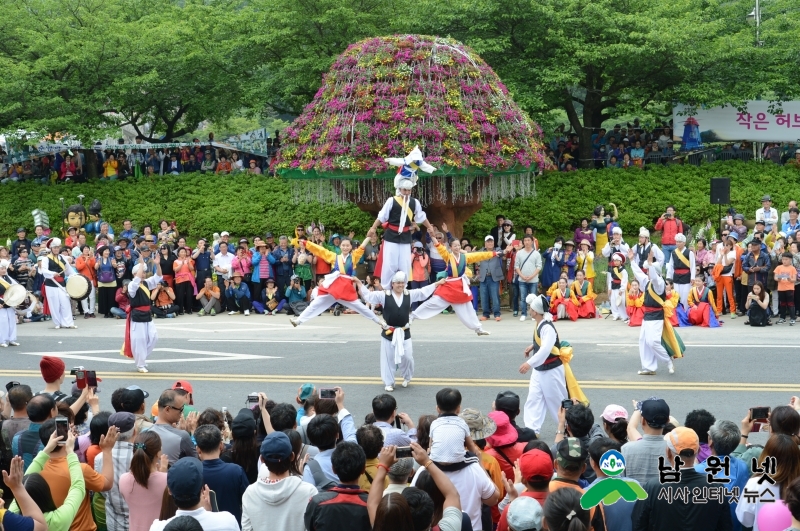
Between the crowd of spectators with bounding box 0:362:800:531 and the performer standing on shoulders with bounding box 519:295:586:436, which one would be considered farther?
the performer standing on shoulders with bounding box 519:295:586:436

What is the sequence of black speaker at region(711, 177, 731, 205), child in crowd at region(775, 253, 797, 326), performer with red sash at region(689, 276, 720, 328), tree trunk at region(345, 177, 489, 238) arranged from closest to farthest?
child in crowd at region(775, 253, 797, 326)
performer with red sash at region(689, 276, 720, 328)
black speaker at region(711, 177, 731, 205)
tree trunk at region(345, 177, 489, 238)

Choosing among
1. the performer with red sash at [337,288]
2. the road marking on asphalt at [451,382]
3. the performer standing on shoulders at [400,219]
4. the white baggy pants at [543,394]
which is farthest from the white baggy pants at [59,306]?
the white baggy pants at [543,394]

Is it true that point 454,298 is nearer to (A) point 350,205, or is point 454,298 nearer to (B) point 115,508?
(B) point 115,508

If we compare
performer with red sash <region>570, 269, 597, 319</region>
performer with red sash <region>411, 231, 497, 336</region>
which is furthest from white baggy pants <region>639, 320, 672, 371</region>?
performer with red sash <region>570, 269, 597, 319</region>

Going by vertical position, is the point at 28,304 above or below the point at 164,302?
above

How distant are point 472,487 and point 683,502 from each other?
1.40 metres

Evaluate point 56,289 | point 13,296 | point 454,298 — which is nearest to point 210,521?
point 454,298

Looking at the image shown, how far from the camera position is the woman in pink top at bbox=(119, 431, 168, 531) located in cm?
704

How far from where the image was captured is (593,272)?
2088 cm

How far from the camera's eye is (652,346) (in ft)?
48.8

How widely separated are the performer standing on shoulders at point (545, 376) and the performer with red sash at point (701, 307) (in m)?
7.89

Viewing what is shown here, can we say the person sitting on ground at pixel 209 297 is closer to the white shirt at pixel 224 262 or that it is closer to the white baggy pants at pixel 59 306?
the white shirt at pixel 224 262

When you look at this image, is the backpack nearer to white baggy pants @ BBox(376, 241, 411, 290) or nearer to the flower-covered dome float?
white baggy pants @ BBox(376, 241, 411, 290)

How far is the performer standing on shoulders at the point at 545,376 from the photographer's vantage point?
11.8 metres
